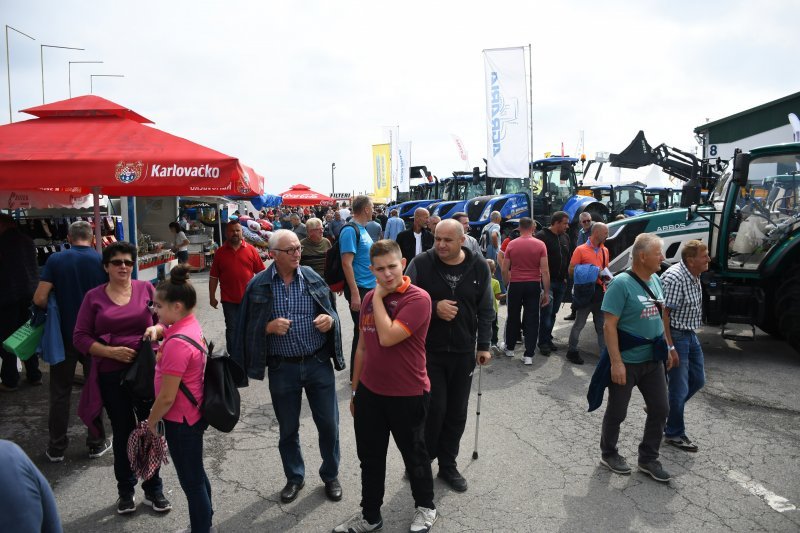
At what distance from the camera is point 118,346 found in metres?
3.71

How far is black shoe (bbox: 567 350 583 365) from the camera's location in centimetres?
719

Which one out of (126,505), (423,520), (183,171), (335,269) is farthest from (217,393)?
(335,269)

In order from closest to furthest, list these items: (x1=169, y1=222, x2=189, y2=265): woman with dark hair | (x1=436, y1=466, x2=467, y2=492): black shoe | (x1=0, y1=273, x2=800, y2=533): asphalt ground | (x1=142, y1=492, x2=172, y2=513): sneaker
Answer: (x1=0, y1=273, x2=800, y2=533): asphalt ground < (x1=142, y1=492, x2=172, y2=513): sneaker < (x1=436, y1=466, x2=467, y2=492): black shoe < (x1=169, y1=222, x2=189, y2=265): woman with dark hair

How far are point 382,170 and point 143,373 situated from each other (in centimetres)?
2807

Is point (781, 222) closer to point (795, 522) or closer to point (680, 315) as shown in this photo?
point (680, 315)

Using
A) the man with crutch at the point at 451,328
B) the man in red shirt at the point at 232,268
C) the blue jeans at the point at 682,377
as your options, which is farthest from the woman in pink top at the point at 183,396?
the blue jeans at the point at 682,377

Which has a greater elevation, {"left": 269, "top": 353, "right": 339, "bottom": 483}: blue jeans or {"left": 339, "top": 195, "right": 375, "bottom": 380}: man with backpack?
{"left": 339, "top": 195, "right": 375, "bottom": 380}: man with backpack

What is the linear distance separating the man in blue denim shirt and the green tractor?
222 inches

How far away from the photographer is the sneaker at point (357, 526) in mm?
3344

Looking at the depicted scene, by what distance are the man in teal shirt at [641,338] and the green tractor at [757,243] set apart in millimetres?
3859

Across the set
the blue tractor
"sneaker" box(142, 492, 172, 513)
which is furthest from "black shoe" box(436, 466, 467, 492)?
the blue tractor

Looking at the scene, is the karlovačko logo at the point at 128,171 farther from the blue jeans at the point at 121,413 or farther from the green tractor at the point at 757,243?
the green tractor at the point at 757,243

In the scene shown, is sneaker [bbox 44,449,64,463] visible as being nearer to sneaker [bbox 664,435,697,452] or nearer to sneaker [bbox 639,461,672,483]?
sneaker [bbox 639,461,672,483]

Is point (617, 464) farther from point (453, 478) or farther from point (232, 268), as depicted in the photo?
point (232, 268)
